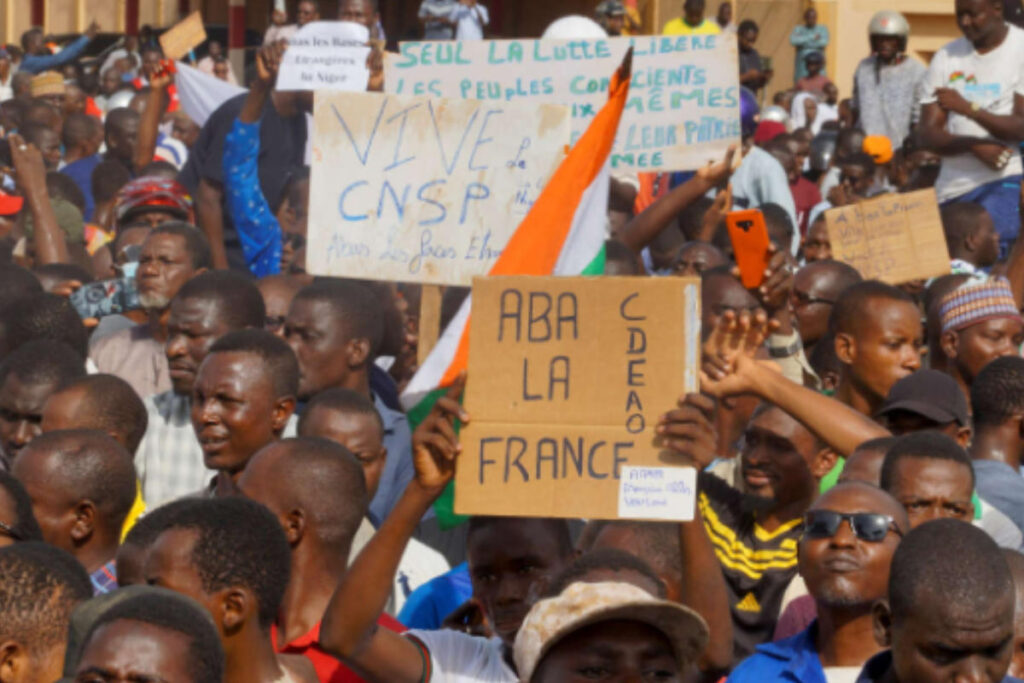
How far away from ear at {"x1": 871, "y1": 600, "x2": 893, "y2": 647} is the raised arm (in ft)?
3.49

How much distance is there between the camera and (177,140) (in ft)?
47.0

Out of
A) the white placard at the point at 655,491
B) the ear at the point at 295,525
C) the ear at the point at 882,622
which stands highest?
the white placard at the point at 655,491

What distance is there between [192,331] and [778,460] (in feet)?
8.20

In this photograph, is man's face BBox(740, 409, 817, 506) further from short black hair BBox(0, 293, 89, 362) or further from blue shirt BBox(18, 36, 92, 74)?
blue shirt BBox(18, 36, 92, 74)

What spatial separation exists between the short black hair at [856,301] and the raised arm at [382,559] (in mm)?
2850

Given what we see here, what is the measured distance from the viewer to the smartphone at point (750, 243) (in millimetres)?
5711

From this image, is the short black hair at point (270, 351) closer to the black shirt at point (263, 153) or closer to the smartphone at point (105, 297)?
the smartphone at point (105, 297)

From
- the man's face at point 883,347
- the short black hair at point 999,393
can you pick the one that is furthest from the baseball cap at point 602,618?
the man's face at point 883,347

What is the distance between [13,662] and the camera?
4102 mm

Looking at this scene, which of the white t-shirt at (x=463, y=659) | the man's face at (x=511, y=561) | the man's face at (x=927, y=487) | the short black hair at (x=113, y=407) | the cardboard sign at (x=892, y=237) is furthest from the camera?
the cardboard sign at (x=892, y=237)

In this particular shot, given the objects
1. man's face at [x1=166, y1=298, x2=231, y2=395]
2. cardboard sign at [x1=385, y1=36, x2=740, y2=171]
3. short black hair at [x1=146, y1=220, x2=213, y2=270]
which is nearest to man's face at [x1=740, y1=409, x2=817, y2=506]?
man's face at [x1=166, y1=298, x2=231, y2=395]

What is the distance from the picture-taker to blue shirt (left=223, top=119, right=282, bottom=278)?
9.47m

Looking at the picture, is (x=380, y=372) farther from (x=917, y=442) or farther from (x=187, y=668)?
(x=187, y=668)

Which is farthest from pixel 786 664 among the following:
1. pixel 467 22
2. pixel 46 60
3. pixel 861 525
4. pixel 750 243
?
pixel 46 60
